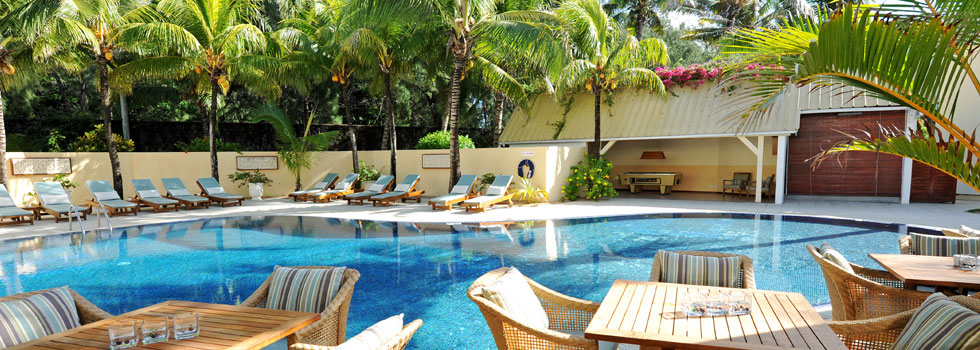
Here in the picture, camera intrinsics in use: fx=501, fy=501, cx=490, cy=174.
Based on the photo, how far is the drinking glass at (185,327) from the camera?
2.39 meters

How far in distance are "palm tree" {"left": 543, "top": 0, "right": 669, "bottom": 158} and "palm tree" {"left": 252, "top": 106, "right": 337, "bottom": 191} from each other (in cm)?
777

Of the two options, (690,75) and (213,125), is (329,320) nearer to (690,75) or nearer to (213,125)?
(213,125)

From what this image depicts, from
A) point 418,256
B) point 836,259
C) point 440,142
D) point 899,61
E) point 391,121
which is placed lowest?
point 418,256

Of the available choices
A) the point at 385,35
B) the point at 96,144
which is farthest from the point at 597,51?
the point at 96,144

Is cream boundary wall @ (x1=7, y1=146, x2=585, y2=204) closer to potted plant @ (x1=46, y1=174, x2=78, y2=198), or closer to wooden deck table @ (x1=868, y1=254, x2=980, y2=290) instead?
potted plant @ (x1=46, y1=174, x2=78, y2=198)

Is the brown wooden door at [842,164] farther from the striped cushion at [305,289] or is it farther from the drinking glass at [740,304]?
the striped cushion at [305,289]

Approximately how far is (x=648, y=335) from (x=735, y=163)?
1631cm

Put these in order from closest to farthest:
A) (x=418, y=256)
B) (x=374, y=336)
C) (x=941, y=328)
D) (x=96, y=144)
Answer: (x=374, y=336)
(x=941, y=328)
(x=418, y=256)
(x=96, y=144)

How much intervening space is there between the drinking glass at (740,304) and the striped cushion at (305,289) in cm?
227

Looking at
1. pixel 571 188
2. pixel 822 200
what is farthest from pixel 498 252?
pixel 822 200

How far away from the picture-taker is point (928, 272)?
349cm

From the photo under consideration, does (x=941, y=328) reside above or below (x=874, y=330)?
above

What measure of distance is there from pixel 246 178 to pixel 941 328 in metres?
16.5

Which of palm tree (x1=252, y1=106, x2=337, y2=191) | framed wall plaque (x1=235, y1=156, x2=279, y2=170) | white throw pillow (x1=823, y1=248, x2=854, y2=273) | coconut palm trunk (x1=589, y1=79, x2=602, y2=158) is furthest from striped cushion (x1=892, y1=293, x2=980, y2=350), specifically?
framed wall plaque (x1=235, y1=156, x2=279, y2=170)
